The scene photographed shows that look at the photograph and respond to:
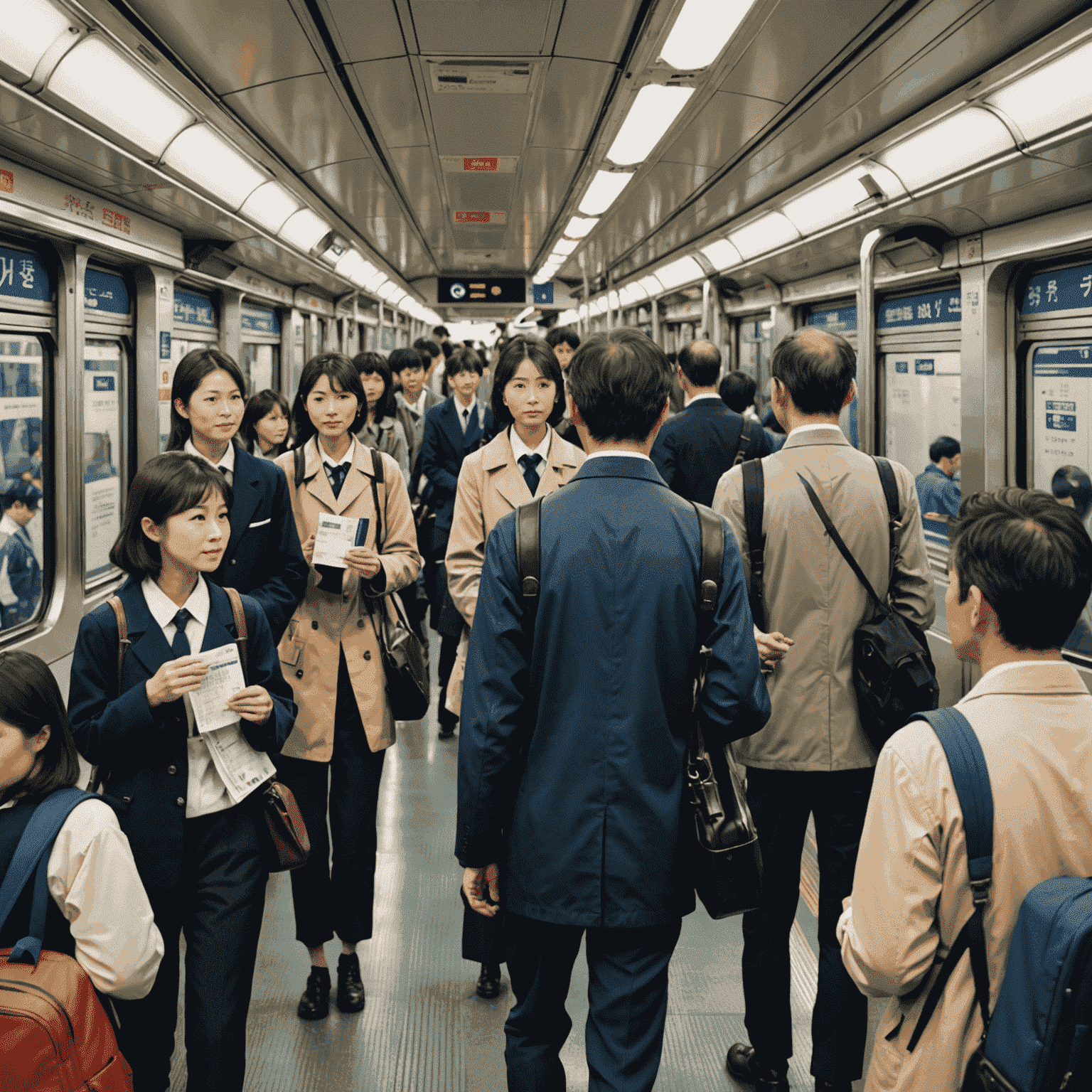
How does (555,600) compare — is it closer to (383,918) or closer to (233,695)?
(233,695)

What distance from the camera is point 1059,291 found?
4.16 metres

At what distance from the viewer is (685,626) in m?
1.75

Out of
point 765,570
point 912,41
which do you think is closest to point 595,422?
point 765,570

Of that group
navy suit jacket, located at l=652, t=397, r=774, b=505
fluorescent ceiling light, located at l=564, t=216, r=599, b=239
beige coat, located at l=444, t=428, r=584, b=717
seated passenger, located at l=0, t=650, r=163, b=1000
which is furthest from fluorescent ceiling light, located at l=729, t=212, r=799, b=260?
seated passenger, located at l=0, t=650, r=163, b=1000

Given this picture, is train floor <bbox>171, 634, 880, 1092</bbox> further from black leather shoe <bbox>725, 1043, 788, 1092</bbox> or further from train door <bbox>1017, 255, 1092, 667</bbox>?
train door <bbox>1017, 255, 1092, 667</bbox>

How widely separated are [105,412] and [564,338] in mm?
2455

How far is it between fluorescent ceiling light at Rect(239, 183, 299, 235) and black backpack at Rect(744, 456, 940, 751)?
13.4 feet

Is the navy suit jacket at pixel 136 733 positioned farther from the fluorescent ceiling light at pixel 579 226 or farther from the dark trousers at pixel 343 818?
the fluorescent ceiling light at pixel 579 226

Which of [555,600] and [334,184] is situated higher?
[334,184]

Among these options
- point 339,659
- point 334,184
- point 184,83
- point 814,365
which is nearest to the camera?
point 814,365

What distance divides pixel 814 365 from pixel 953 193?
204 cm

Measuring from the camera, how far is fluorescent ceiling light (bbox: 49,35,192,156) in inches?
122

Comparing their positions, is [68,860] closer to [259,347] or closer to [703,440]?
[703,440]

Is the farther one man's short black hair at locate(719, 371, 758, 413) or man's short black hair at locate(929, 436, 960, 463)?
man's short black hair at locate(929, 436, 960, 463)
